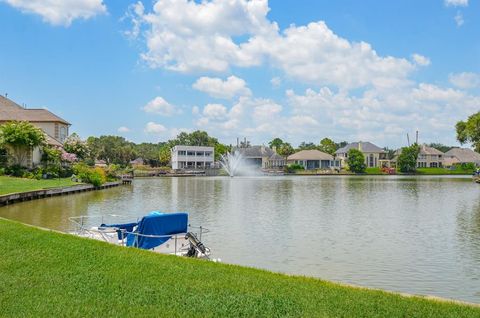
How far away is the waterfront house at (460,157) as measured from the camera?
497ft

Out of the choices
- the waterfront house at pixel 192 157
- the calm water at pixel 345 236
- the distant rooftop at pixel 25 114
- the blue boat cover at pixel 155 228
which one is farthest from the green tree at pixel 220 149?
the blue boat cover at pixel 155 228

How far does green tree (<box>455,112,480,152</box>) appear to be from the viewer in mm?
84375

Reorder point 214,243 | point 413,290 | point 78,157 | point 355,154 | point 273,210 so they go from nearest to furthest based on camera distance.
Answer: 1. point 413,290
2. point 214,243
3. point 273,210
4. point 78,157
5. point 355,154

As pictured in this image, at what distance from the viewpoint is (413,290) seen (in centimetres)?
1307

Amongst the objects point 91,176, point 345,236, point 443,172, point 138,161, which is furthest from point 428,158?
point 345,236

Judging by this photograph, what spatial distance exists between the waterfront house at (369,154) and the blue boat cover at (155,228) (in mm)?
127509

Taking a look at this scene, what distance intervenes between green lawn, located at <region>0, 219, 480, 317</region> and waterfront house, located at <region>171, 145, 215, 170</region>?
11344 centimetres

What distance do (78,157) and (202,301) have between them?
218ft

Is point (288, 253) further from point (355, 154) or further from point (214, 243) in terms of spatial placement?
point (355, 154)

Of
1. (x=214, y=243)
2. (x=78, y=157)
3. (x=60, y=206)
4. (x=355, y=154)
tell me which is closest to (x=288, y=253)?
(x=214, y=243)

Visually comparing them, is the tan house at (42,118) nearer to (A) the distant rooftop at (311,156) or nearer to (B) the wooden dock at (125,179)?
(B) the wooden dock at (125,179)

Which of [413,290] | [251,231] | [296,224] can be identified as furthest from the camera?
[296,224]

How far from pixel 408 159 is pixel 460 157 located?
39714 mm

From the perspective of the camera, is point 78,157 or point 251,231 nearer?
point 251,231
